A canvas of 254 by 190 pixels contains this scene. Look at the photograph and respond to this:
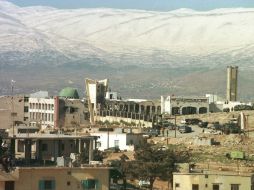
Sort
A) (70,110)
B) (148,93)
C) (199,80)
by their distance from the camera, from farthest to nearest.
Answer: (199,80), (148,93), (70,110)

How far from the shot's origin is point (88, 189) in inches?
826

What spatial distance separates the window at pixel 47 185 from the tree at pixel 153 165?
8.70 metres

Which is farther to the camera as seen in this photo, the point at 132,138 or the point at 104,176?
the point at 132,138

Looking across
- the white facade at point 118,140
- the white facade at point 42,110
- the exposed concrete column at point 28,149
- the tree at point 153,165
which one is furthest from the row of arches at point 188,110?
the exposed concrete column at point 28,149

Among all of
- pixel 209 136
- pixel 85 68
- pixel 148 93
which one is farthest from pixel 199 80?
pixel 209 136

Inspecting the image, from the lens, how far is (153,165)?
97.3 ft

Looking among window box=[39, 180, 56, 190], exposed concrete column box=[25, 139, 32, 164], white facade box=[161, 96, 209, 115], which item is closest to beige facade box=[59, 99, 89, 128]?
white facade box=[161, 96, 209, 115]

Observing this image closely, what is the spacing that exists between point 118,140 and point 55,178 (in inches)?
855

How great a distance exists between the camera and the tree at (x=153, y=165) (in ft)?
96.5

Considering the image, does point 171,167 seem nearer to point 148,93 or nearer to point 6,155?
point 6,155

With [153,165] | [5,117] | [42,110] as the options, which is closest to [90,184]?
[153,165]

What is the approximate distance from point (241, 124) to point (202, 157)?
13671 mm

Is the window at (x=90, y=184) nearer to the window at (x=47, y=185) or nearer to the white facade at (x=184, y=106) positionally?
the window at (x=47, y=185)

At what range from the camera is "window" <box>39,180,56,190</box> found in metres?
20.7
